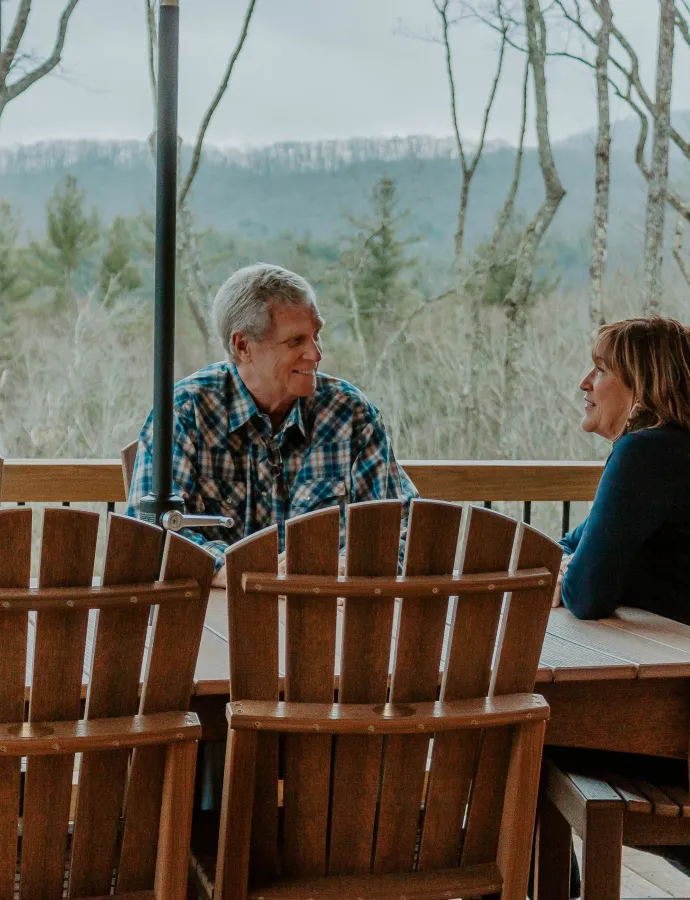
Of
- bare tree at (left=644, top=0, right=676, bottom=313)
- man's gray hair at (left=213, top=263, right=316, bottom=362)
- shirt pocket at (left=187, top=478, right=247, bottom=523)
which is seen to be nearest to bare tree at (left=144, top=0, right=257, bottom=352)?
bare tree at (left=644, top=0, right=676, bottom=313)

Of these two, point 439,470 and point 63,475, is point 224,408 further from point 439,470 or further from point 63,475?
point 439,470

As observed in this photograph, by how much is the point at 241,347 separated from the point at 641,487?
1100mm

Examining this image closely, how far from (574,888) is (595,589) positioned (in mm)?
871

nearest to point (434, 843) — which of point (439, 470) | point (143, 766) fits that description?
point (143, 766)

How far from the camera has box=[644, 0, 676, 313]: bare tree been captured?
6.23 m

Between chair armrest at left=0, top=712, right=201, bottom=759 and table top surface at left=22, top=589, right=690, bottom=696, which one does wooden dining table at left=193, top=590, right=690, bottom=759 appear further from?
chair armrest at left=0, top=712, right=201, bottom=759

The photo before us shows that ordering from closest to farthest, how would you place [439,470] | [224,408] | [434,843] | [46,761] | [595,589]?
1. [46,761]
2. [434,843]
3. [595,589]
4. [224,408]
5. [439,470]

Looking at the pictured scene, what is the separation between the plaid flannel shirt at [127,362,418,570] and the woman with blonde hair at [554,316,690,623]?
627mm

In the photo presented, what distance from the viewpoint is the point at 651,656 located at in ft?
5.51

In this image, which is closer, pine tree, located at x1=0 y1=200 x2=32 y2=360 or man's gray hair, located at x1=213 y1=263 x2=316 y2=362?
man's gray hair, located at x1=213 y1=263 x2=316 y2=362

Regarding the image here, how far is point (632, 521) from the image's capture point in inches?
74.7

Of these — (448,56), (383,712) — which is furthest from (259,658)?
(448,56)

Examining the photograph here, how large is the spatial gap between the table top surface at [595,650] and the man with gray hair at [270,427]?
529 millimetres

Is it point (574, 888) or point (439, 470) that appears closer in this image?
point (574, 888)
